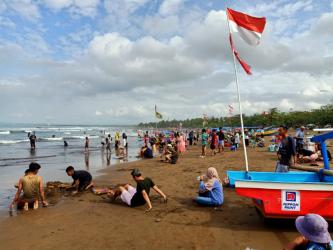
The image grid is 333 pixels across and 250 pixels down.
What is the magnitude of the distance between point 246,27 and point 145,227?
6.58 metres

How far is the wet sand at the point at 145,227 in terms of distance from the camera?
5.42 metres

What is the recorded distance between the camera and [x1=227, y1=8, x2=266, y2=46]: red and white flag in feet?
29.7

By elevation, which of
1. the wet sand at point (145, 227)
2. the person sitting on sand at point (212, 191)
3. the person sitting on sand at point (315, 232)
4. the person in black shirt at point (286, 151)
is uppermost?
the person in black shirt at point (286, 151)

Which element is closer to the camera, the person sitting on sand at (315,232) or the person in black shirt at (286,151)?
the person sitting on sand at (315,232)

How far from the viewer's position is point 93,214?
7309mm

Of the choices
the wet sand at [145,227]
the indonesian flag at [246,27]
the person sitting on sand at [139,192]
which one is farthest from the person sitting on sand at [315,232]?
the indonesian flag at [246,27]

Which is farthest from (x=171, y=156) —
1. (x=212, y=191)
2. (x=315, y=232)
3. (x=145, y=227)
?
(x=315, y=232)

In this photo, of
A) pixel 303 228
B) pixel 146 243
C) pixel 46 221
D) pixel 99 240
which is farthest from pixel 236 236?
pixel 46 221

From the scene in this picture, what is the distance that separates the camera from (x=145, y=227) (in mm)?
6262

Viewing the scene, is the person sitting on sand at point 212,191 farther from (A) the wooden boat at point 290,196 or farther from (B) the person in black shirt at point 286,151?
(B) the person in black shirt at point 286,151

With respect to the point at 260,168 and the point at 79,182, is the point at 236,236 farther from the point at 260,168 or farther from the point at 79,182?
the point at 260,168

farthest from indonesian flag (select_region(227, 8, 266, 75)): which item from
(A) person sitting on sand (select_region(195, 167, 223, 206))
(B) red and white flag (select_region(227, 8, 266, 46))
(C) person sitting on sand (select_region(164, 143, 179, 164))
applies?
(C) person sitting on sand (select_region(164, 143, 179, 164))

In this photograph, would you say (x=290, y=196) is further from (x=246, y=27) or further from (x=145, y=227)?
(x=246, y=27)

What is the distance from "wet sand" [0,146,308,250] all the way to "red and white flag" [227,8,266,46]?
4779 mm
